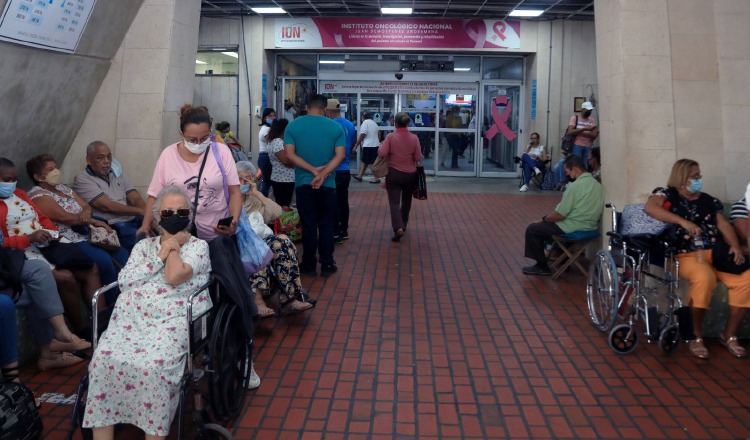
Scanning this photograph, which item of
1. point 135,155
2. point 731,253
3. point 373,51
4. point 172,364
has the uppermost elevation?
point 373,51

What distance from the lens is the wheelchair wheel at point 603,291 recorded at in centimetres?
561

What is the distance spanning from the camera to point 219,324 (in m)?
3.94

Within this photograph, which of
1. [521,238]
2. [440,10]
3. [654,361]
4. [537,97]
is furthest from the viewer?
[537,97]

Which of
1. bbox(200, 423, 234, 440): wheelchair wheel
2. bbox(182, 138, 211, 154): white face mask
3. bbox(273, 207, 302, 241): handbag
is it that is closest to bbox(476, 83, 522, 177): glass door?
bbox(273, 207, 302, 241): handbag

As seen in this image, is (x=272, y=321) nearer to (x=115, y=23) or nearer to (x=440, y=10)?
(x=115, y=23)

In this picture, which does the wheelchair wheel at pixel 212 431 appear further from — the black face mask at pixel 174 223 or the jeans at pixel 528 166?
the jeans at pixel 528 166

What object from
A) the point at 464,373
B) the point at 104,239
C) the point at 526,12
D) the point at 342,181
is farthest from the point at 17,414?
the point at 526,12

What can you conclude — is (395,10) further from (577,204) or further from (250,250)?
(250,250)

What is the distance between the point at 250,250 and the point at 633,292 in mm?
2813

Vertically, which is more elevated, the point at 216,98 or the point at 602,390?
the point at 216,98

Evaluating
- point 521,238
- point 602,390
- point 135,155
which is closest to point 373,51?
point 521,238

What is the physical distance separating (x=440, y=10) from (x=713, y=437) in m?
12.7

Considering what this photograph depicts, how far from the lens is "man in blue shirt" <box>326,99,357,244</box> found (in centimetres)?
908

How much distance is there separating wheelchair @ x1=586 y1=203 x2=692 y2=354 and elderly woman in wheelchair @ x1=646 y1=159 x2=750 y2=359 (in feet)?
0.46
